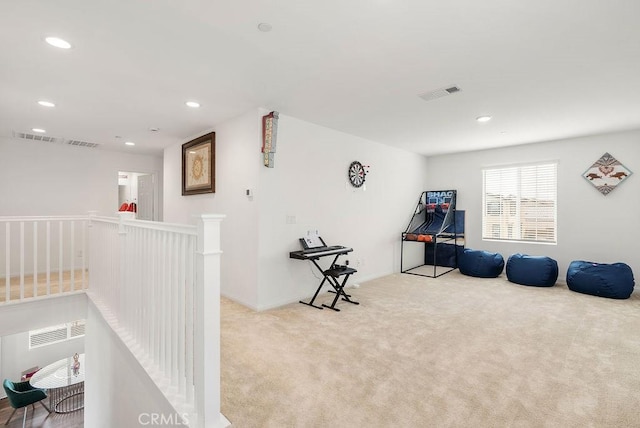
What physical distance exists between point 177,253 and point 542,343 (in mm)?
3259

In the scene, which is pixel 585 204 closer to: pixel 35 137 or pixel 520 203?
pixel 520 203

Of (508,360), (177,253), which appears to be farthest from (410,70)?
(508,360)

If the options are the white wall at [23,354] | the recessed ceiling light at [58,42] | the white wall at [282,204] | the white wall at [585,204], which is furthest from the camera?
the white wall at [23,354]

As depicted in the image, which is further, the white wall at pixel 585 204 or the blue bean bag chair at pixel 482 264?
the blue bean bag chair at pixel 482 264

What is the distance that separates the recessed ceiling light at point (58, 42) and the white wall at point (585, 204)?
257 inches

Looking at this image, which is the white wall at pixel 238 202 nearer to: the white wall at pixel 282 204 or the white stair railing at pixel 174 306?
the white wall at pixel 282 204

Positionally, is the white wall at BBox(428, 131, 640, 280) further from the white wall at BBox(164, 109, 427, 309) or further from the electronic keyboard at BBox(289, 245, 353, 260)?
the electronic keyboard at BBox(289, 245, 353, 260)

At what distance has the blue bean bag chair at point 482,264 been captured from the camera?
554 centimetres

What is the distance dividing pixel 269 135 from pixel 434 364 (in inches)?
116

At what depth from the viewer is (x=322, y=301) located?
413 centimetres

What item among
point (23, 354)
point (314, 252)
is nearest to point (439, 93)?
point (314, 252)

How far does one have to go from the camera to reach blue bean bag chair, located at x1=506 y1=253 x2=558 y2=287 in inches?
193

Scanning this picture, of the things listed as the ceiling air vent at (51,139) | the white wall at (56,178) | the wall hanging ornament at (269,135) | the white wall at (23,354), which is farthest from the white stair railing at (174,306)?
the white wall at (23,354)

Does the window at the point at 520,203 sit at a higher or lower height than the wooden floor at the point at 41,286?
higher
